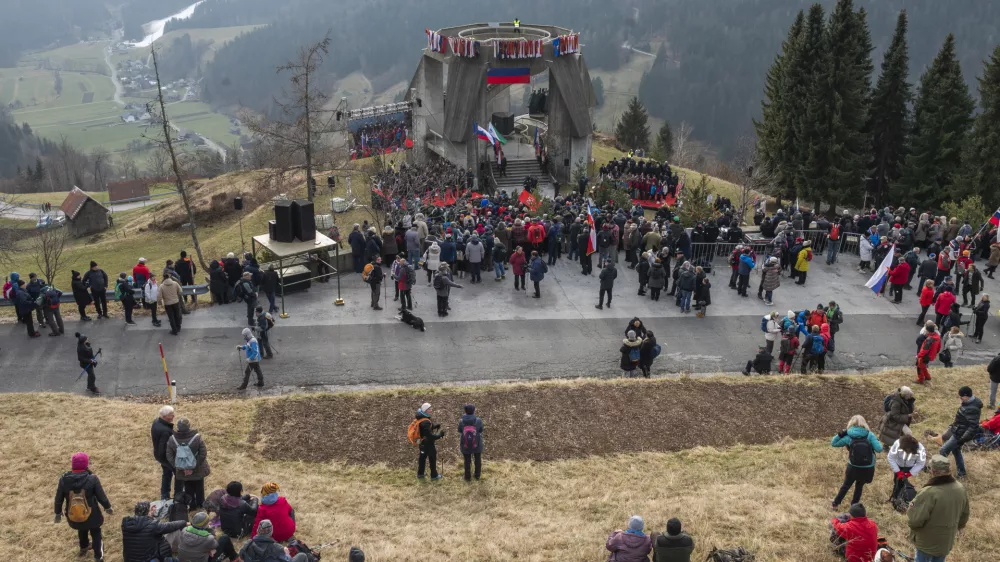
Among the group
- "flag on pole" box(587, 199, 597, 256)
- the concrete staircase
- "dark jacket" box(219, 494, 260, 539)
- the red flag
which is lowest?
"dark jacket" box(219, 494, 260, 539)

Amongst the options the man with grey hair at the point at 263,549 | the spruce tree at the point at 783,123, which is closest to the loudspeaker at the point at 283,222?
the man with grey hair at the point at 263,549

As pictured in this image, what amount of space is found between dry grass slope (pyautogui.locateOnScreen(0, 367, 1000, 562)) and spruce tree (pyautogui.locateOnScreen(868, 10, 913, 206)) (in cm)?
2547

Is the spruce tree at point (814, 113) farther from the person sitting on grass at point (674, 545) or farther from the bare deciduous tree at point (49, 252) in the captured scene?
the person sitting on grass at point (674, 545)

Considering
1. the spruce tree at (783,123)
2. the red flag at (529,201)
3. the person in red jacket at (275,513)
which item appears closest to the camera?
the person in red jacket at (275,513)

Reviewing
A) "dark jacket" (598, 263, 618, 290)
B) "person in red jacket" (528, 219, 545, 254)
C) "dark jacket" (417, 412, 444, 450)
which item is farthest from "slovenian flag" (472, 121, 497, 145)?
"dark jacket" (417, 412, 444, 450)

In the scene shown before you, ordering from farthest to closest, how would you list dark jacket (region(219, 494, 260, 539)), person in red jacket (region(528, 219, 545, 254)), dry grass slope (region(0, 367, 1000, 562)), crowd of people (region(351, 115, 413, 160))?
crowd of people (region(351, 115, 413, 160)), person in red jacket (region(528, 219, 545, 254)), dry grass slope (region(0, 367, 1000, 562)), dark jacket (region(219, 494, 260, 539))

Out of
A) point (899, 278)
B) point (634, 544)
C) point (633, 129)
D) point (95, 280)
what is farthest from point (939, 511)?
point (633, 129)

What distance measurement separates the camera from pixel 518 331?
20094 mm

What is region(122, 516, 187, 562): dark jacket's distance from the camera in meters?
9.49

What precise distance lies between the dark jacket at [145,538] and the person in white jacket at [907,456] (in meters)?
9.83

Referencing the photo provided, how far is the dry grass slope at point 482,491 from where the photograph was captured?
36.1ft

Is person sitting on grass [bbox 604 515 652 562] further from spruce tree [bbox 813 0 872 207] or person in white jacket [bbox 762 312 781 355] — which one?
spruce tree [bbox 813 0 872 207]

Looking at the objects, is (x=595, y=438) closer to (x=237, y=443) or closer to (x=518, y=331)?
(x=518, y=331)

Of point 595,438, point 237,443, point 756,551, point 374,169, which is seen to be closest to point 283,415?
point 237,443
